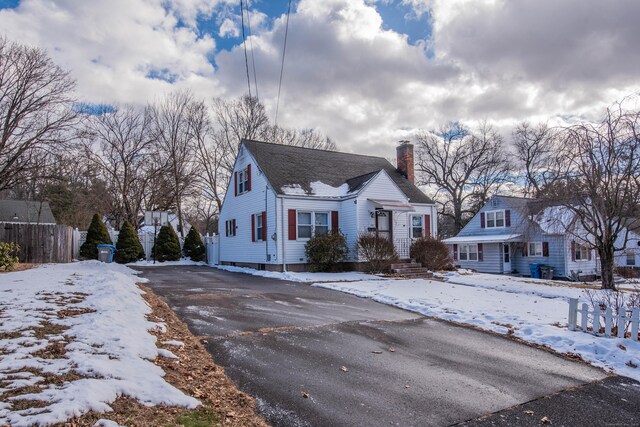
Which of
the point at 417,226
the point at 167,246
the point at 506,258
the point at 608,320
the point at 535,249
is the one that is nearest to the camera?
the point at 608,320

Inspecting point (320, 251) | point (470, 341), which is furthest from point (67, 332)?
point (320, 251)

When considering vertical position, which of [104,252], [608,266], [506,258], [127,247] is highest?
[127,247]

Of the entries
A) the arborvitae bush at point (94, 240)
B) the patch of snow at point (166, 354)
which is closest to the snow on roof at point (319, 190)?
the arborvitae bush at point (94, 240)

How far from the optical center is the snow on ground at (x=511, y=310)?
223 inches

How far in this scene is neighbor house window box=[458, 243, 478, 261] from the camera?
31405 mm

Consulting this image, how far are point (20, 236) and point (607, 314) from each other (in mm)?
21273

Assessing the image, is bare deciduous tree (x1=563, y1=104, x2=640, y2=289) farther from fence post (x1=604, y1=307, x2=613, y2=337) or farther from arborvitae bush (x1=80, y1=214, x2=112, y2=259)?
arborvitae bush (x1=80, y1=214, x2=112, y2=259)

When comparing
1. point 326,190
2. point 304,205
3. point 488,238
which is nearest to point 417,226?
point 326,190

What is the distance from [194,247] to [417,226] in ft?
47.0

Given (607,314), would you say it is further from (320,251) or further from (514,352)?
(320,251)

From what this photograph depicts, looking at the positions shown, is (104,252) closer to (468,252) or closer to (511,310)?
(511,310)

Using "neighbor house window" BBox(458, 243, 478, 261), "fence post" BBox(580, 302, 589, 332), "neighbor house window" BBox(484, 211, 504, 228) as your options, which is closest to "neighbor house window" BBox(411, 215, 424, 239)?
"neighbor house window" BBox(484, 211, 504, 228)

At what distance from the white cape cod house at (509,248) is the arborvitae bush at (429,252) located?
9578mm

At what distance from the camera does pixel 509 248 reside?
96.3 ft
